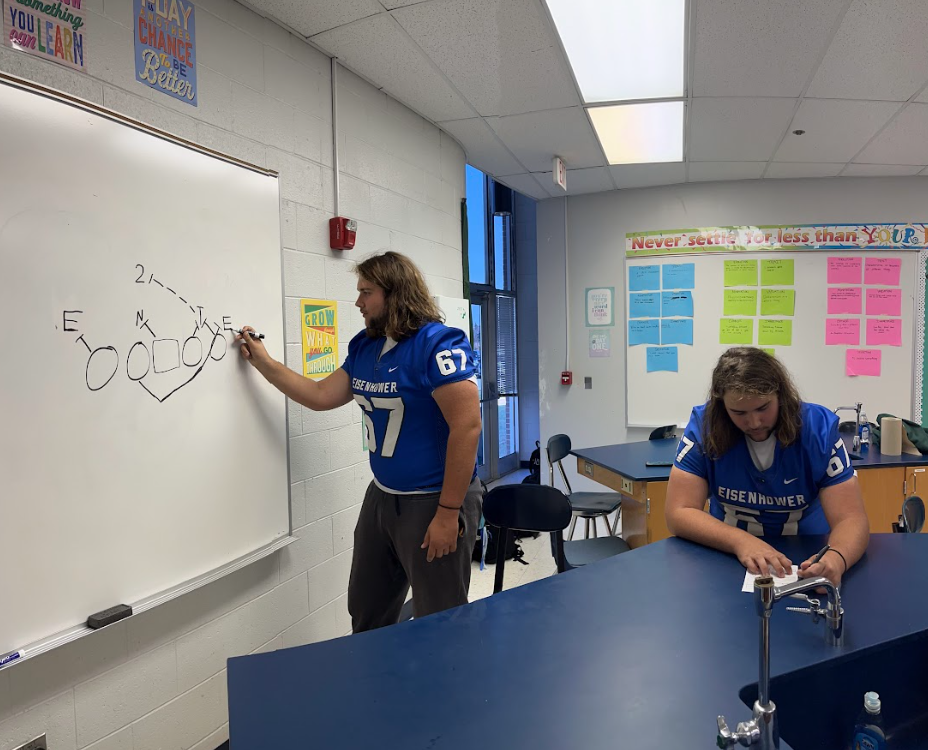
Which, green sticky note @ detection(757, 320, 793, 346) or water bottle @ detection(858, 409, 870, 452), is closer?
water bottle @ detection(858, 409, 870, 452)

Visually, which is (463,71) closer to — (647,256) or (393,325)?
(393,325)

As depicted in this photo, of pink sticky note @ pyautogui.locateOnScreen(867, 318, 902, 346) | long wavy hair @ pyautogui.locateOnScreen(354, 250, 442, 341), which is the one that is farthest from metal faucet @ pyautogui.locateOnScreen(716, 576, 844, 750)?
pink sticky note @ pyautogui.locateOnScreen(867, 318, 902, 346)

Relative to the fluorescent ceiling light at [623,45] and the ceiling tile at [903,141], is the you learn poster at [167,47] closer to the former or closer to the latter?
the fluorescent ceiling light at [623,45]

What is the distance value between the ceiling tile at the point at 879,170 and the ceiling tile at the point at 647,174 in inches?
45.4

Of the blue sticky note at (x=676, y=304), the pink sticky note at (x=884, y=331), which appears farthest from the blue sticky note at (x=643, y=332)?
the pink sticky note at (x=884, y=331)

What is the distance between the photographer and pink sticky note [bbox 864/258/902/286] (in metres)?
4.58

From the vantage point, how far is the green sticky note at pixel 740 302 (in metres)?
4.73

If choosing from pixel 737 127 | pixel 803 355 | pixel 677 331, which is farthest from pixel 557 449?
pixel 803 355

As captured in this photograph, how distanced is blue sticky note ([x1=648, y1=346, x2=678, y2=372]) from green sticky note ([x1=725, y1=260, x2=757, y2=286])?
682 mm

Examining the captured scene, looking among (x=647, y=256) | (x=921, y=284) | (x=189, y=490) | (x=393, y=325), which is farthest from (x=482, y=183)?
(x=189, y=490)

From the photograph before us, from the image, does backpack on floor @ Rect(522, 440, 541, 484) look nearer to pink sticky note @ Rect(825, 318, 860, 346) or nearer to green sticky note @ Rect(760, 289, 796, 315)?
green sticky note @ Rect(760, 289, 796, 315)

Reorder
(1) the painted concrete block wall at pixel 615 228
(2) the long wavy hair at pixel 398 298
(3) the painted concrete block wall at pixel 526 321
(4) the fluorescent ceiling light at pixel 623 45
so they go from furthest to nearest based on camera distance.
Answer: (3) the painted concrete block wall at pixel 526 321 < (1) the painted concrete block wall at pixel 615 228 < (4) the fluorescent ceiling light at pixel 623 45 < (2) the long wavy hair at pixel 398 298

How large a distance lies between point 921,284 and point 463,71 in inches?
159

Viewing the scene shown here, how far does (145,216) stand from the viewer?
167 centimetres
